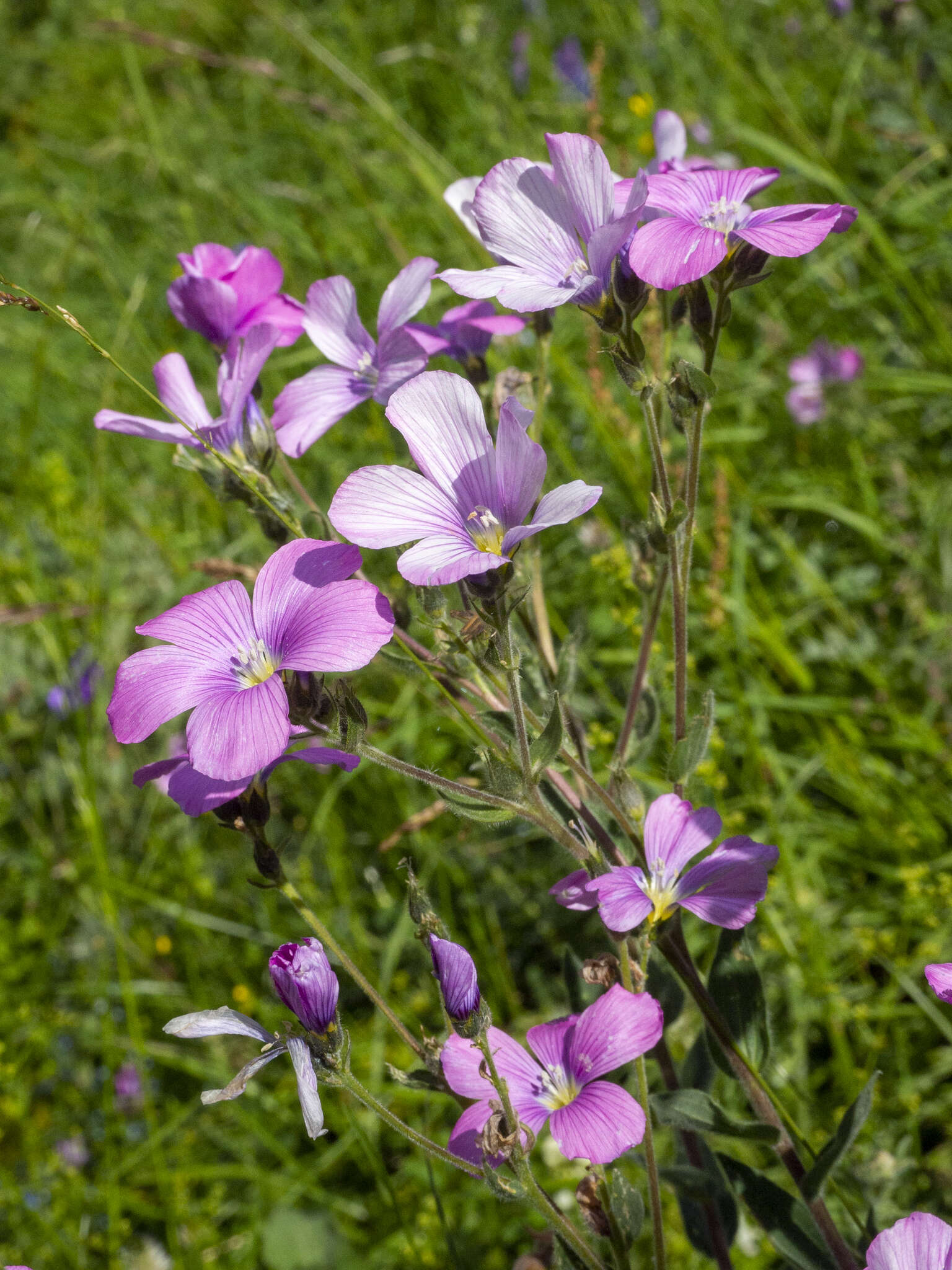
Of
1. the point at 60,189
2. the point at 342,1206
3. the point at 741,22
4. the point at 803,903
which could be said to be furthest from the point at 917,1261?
the point at 60,189

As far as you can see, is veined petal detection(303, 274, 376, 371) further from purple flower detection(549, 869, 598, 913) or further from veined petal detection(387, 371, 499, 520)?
purple flower detection(549, 869, 598, 913)

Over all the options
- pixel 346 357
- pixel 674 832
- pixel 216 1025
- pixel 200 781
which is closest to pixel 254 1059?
pixel 216 1025

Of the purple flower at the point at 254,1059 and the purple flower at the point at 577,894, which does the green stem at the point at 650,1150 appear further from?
the purple flower at the point at 254,1059

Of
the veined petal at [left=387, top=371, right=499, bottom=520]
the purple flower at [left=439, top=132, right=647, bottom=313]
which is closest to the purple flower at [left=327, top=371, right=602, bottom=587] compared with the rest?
the veined petal at [left=387, top=371, right=499, bottom=520]

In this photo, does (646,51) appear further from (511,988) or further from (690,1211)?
(690,1211)

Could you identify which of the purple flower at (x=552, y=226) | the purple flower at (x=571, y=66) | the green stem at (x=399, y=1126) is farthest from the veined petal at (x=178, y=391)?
the purple flower at (x=571, y=66)

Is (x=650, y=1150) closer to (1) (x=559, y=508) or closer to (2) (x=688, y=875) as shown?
(2) (x=688, y=875)
